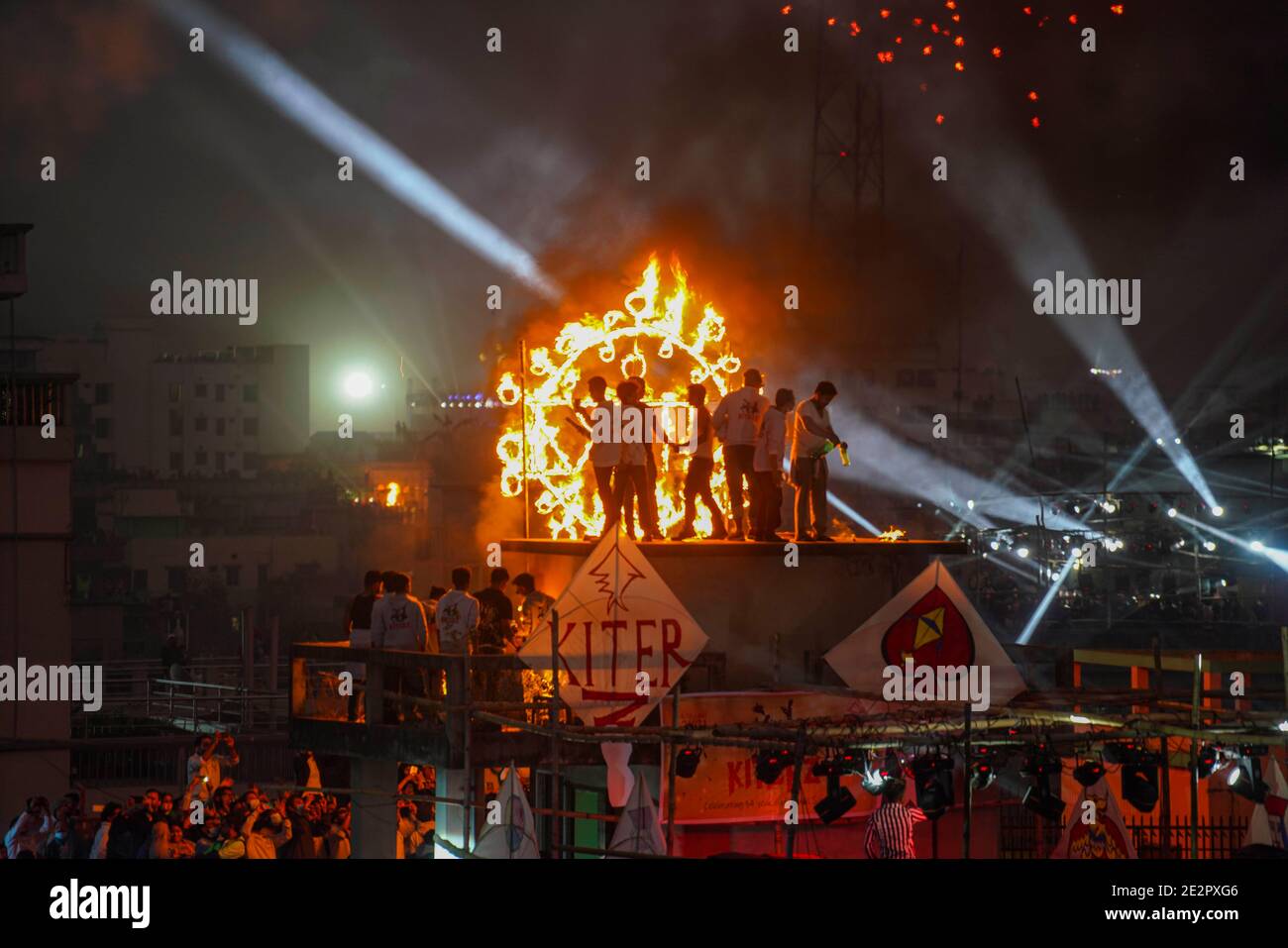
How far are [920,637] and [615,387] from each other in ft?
33.1

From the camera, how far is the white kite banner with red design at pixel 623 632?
1590 cm

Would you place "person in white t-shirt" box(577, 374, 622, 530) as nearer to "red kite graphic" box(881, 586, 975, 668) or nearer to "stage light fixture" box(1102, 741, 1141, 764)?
"red kite graphic" box(881, 586, 975, 668)

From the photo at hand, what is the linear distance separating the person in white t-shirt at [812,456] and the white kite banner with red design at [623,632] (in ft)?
17.8

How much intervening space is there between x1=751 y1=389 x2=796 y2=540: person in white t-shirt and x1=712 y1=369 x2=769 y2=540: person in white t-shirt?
3.6 inches

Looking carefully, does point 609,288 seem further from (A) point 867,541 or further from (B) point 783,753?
(B) point 783,753

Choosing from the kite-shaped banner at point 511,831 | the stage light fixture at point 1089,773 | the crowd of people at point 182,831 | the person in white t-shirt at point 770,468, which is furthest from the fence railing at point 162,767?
the stage light fixture at point 1089,773

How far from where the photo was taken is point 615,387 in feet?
79.9

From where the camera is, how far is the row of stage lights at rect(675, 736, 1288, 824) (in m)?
15.3

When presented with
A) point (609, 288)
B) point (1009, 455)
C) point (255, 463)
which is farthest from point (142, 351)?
point (609, 288)

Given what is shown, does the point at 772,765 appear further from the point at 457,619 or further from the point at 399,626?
the point at 399,626

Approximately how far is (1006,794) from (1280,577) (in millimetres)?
19164

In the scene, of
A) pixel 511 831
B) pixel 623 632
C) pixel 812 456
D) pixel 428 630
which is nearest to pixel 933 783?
pixel 623 632

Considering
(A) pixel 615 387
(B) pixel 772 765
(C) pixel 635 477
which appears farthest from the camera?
(A) pixel 615 387

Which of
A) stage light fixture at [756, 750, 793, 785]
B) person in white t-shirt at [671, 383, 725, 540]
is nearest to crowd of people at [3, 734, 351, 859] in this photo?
stage light fixture at [756, 750, 793, 785]
